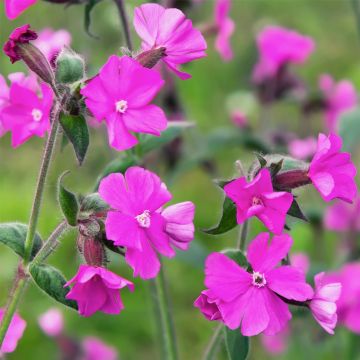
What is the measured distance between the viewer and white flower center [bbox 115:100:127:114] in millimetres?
817

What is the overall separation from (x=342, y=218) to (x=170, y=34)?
886mm

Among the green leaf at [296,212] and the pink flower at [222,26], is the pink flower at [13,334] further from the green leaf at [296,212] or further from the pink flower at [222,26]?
the pink flower at [222,26]

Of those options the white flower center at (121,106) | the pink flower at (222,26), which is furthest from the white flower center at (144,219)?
the pink flower at (222,26)

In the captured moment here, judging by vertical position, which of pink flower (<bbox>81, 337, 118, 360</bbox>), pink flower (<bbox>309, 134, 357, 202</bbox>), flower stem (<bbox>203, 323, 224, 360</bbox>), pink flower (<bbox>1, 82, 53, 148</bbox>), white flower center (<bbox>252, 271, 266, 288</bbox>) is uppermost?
pink flower (<bbox>1, 82, 53, 148</bbox>)

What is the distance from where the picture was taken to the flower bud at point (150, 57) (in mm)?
875

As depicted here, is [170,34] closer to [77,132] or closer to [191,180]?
[77,132]

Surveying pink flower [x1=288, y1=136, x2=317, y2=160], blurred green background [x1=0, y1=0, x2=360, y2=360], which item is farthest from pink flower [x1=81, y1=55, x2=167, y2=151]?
pink flower [x1=288, y1=136, x2=317, y2=160]

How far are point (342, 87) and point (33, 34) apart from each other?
102cm

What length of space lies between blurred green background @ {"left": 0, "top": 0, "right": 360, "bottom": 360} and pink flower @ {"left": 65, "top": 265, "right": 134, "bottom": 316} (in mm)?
400

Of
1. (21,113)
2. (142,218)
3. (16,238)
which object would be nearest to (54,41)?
(21,113)

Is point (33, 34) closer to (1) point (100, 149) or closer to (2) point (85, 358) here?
(2) point (85, 358)

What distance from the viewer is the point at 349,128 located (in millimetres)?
1490

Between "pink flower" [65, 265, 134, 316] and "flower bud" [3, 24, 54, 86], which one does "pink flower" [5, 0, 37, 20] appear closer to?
"flower bud" [3, 24, 54, 86]

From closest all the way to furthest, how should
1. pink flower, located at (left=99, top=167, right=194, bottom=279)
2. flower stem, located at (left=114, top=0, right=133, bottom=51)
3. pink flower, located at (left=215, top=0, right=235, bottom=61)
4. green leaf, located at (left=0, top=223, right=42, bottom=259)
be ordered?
pink flower, located at (left=99, top=167, right=194, bottom=279), green leaf, located at (left=0, top=223, right=42, bottom=259), flower stem, located at (left=114, top=0, right=133, bottom=51), pink flower, located at (left=215, top=0, right=235, bottom=61)
